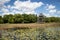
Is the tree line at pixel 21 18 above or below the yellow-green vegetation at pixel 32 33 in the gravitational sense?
above

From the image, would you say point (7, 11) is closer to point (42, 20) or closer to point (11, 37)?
point (11, 37)

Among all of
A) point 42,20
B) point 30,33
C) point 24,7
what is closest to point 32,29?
point 30,33

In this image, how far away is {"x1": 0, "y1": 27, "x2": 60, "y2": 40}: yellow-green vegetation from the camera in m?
2.40

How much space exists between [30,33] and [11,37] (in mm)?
347

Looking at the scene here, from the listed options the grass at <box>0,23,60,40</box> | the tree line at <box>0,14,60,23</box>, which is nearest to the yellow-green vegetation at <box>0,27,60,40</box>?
the grass at <box>0,23,60,40</box>

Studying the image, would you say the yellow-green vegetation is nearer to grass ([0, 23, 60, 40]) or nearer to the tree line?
grass ([0, 23, 60, 40])

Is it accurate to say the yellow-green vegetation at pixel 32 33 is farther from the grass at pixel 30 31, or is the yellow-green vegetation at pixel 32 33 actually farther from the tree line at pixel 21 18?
the tree line at pixel 21 18

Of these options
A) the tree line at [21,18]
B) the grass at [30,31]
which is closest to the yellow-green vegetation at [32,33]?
the grass at [30,31]

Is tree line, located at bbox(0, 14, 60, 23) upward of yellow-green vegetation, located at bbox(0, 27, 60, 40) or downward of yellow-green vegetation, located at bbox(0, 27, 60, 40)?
upward

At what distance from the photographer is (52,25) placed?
2492mm

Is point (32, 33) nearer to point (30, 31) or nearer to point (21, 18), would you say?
point (30, 31)

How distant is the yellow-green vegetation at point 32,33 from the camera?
2404 mm

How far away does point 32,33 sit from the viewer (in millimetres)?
2479

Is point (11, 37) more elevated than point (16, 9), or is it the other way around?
point (16, 9)
